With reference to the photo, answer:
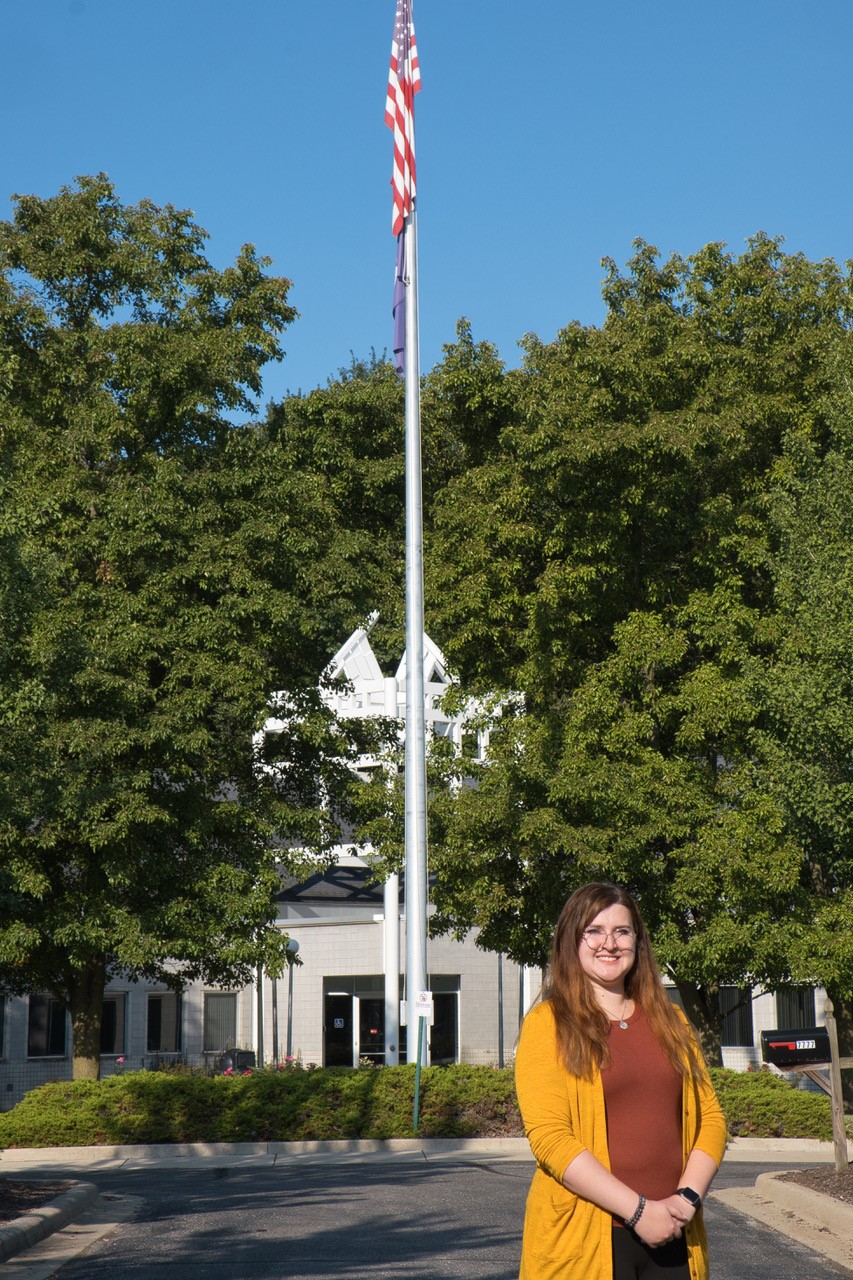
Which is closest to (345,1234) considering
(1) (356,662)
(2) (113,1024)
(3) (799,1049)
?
(3) (799,1049)

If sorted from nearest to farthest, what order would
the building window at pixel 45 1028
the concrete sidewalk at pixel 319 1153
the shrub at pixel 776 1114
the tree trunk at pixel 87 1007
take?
the concrete sidewalk at pixel 319 1153, the shrub at pixel 776 1114, the tree trunk at pixel 87 1007, the building window at pixel 45 1028

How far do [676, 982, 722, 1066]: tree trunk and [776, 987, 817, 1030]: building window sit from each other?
10.7m

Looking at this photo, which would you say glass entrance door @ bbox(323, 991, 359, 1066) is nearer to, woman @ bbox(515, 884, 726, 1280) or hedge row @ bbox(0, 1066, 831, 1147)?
hedge row @ bbox(0, 1066, 831, 1147)

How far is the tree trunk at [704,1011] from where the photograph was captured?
85.8 ft

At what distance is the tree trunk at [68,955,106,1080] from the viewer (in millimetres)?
26016

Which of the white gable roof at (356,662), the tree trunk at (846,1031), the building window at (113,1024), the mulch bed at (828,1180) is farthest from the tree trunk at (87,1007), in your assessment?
the mulch bed at (828,1180)

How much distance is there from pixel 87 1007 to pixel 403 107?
15216 millimetres

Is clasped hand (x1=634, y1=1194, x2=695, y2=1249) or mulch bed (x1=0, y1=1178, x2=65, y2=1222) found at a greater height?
clasped hand (x1=634, y1=1194, x2=695, y2=1249)

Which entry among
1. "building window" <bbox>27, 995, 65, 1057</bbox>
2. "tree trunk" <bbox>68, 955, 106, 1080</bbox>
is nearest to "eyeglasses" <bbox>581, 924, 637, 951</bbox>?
"tree trunk" <bbox>68, 955, 106, 1080</bbox>

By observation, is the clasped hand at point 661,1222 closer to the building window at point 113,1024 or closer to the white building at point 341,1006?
the white building at point 341,1006

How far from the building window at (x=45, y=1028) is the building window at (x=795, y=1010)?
16194 mm

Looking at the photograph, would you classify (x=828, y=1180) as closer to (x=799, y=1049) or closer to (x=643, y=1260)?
(x=799, y=1049)

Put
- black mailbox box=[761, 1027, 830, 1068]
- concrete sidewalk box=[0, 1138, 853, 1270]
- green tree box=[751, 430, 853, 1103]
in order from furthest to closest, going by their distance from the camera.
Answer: green tree box=[751, 430, 853, 1103] → concrete sidewalk box=[0, 1138, 853, 1270] → black mailbox box=[761, 1027, 830, 1068]

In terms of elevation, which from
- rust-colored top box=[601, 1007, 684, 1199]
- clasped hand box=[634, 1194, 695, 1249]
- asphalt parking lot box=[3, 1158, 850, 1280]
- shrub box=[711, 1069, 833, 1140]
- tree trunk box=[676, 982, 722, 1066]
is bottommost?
shrub box=[711, 1069, 833, 1140]
